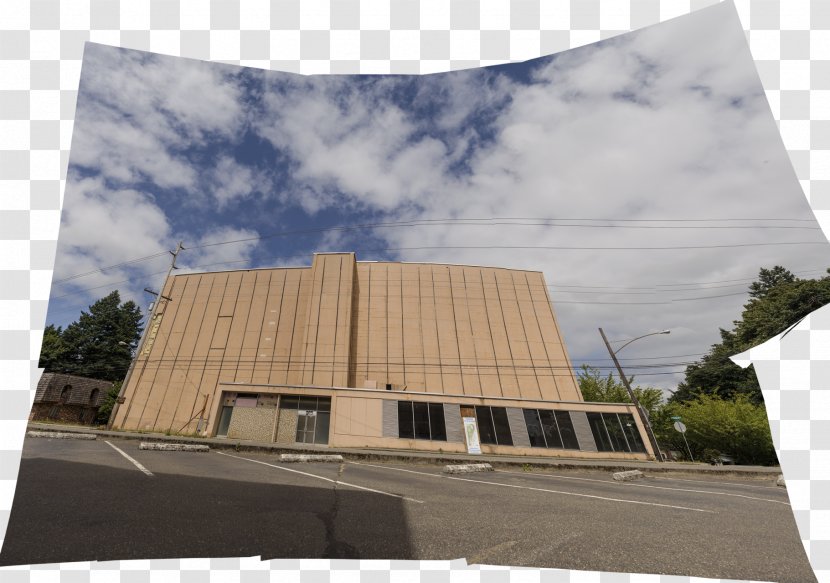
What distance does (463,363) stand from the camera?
25.3 metres

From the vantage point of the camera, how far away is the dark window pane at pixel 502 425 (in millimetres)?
19000

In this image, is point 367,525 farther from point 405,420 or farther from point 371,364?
point 371,364

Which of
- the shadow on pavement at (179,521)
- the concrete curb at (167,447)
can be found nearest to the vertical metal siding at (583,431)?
the shadow on pavement at (179,521)

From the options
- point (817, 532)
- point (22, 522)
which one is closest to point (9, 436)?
point (22, 522)

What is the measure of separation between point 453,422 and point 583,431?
8.24 meters

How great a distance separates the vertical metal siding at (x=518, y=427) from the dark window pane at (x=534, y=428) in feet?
0.82

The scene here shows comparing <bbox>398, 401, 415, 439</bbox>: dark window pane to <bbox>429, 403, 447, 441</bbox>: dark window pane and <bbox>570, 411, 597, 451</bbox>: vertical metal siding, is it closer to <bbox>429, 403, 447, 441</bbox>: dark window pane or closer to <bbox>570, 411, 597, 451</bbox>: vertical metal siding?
<bbox>429, 403, 447, 441</bbox>: dark window pane

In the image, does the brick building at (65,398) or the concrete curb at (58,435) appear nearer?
Answer: the concrete curb at (58,435)

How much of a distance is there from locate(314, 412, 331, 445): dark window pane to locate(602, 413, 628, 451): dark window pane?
17.6 meters

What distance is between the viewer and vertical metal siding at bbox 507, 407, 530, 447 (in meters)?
19.0

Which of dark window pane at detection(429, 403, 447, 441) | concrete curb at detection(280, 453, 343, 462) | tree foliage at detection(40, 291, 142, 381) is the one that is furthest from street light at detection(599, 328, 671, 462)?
tree foliage at detection(40, 291, 142, 381)

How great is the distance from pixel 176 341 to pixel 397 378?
18548mm

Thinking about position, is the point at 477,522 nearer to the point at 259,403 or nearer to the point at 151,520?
the point at 151,520

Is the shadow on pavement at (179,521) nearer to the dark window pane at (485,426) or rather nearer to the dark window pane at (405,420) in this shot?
the dark window pane at (405,420)
